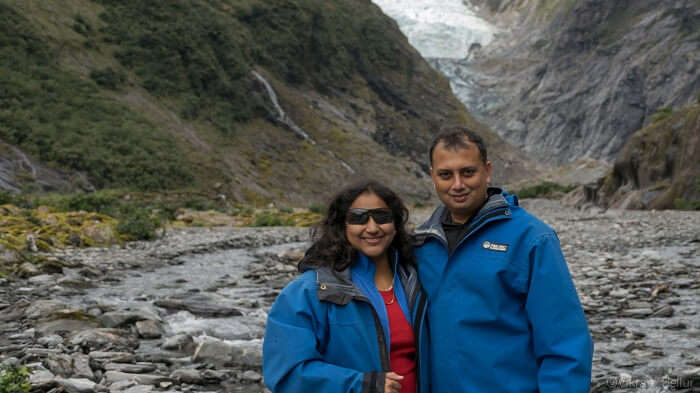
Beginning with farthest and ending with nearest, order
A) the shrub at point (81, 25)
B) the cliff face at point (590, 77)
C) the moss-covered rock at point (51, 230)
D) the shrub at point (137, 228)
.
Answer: the cliff face at point (590, 77)
the shrub at point (81, 25)
the shrub at point (137, 228)
the moss-covered rock at point (51, 230)

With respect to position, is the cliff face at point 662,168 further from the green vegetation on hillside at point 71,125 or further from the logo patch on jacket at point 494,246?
the green vegetation on hillside at point 71,125

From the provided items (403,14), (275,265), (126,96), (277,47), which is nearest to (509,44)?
(403,14)

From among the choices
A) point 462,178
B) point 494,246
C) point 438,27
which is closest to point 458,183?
point 462,178

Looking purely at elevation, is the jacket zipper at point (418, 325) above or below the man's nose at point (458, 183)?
below

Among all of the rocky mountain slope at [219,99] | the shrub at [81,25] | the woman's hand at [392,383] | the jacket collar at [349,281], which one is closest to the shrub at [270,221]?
the rocky mountain slope at [219,99]

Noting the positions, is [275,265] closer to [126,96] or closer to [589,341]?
[589,341]

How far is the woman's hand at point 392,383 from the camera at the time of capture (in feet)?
7.30

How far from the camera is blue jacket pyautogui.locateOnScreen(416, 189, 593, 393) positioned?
2.24m

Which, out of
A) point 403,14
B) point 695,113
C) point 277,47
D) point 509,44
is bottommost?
point 695,113

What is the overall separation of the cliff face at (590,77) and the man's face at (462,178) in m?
85.3

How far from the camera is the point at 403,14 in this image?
157 m

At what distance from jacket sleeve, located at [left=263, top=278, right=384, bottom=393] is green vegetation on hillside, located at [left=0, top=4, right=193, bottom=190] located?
2767 centimetres

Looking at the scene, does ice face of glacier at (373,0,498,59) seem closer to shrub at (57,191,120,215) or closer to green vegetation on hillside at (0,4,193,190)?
green vegetation on hillside at (0,4,193,190)

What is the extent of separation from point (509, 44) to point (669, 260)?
141 m
